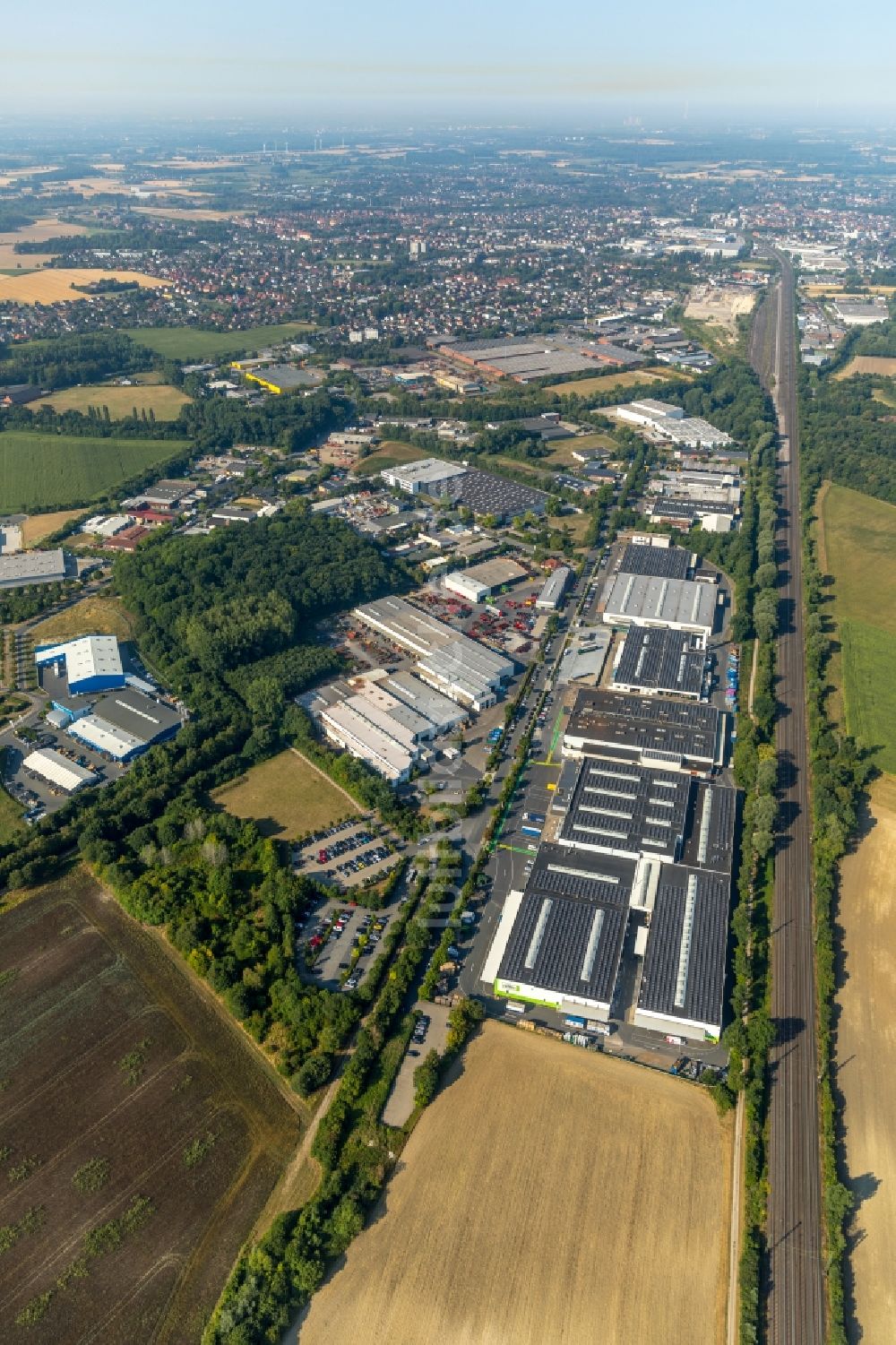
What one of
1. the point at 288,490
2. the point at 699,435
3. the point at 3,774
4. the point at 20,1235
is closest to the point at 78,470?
the point at 288,490

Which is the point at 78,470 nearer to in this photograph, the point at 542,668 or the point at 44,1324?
the point at 542,668

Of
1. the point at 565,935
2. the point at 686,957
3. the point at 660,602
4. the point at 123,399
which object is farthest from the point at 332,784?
the point at 123,399

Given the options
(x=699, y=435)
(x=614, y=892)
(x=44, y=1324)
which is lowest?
(x=44, y=1324)

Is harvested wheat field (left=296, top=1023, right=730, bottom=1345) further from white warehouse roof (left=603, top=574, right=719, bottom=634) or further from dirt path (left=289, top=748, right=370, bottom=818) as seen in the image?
white warehouse roof (left=603, top=574, right=719, bottom=634)

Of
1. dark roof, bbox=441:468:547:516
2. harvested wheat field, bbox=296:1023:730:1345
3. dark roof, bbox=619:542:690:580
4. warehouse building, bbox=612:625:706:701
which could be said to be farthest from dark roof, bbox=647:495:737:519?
harvested wheat field, bbox=296:1023:730:1345

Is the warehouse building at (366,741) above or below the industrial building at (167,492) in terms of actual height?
below

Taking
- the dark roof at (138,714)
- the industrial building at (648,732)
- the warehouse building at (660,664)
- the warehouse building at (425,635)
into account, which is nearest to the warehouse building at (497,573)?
the warehouse building at (425,635)

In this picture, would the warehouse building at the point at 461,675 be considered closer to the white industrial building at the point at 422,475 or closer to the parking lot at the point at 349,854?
the parking lot at the point at 349,854

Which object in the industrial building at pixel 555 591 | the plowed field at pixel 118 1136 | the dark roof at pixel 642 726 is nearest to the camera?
the plowed field at pixel 118 1136
